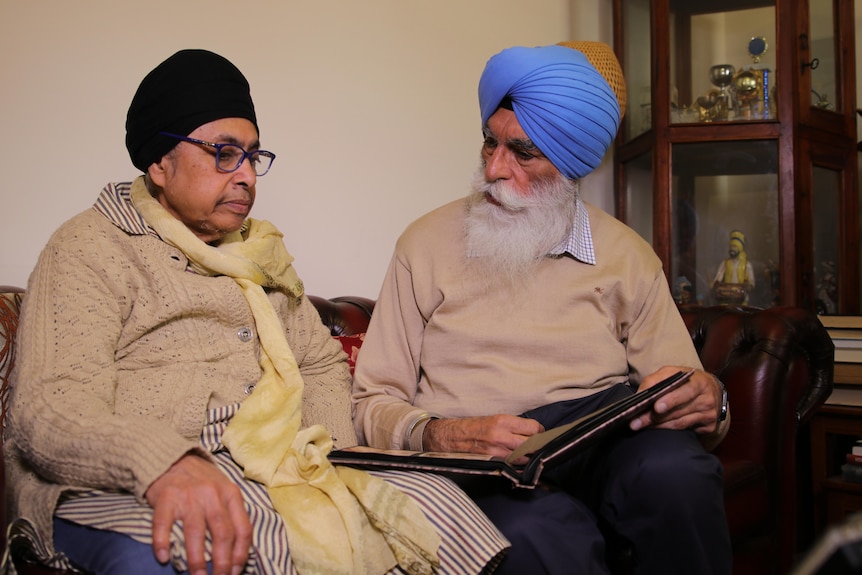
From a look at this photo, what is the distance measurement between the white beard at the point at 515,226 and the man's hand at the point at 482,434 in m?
0.42

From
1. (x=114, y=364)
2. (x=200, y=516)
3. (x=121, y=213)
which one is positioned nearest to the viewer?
(x=200, y=516)

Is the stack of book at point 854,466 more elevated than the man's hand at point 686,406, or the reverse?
the man's hand at point 686,406

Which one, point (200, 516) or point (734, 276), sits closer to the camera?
point (200, 516)

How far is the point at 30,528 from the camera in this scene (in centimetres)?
133

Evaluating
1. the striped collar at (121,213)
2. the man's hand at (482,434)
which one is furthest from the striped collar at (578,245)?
the striped collar at (121,213)

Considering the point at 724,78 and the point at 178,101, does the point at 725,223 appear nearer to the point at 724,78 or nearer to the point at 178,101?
the point at 724,78

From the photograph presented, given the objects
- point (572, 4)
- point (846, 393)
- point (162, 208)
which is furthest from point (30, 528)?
point (572, 4)

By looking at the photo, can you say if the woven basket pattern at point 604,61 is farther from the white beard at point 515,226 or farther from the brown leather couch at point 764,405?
the white beard at point 515,226

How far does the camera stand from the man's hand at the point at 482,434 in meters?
1.63

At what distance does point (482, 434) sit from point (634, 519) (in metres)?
0.33

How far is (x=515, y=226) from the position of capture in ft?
6.70

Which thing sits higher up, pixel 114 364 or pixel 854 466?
pixel 114 364

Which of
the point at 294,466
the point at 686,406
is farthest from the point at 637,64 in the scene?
the point at 294,466

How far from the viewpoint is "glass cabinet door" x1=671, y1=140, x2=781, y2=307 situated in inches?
153
